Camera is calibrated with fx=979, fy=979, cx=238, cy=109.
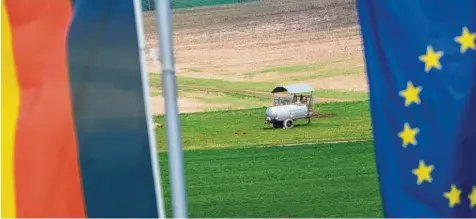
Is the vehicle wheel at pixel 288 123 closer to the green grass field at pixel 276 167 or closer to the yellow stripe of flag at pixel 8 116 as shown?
the green grass field at pixel 276 167

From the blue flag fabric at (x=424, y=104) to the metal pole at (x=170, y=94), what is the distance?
45 cm

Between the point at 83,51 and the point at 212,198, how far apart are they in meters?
4.82

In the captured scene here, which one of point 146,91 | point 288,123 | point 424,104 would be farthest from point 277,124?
point 424,104

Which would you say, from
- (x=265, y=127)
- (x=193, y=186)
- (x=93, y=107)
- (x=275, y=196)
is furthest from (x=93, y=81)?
(x=265, y=127)

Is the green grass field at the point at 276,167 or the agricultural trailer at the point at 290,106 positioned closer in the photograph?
the green grass field at the point at 276,167

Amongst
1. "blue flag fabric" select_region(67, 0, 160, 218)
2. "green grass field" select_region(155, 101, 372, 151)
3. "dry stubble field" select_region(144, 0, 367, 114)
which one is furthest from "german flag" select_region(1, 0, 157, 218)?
"dry stubble field" select_region(144, 0, 367, 114)

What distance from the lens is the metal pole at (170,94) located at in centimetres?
224

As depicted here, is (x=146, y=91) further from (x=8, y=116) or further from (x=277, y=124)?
(x=277, y=124)

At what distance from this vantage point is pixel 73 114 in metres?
2.45

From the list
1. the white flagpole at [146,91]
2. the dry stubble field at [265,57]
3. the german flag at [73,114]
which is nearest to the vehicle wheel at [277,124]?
the dry stubble field at [265,57]

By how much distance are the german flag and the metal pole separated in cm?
11

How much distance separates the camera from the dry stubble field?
11.3m

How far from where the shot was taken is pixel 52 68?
2.49 metres

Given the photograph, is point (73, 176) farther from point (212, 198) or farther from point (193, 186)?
point (193, 186)
